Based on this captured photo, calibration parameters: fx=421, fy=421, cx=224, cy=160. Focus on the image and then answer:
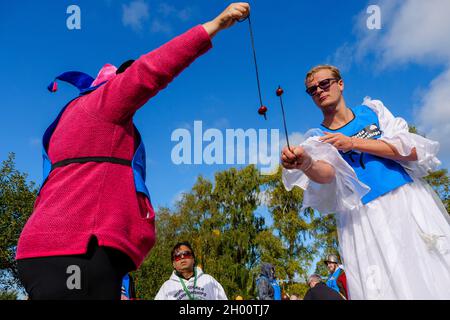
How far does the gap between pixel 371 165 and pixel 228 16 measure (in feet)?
4.87

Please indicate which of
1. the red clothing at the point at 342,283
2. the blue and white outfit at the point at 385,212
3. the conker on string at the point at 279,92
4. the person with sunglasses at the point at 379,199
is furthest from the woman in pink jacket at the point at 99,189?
the red clothing at the point at 342,283

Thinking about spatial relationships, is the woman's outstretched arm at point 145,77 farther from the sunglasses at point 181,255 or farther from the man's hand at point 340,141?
the sunglasses at point 181,255

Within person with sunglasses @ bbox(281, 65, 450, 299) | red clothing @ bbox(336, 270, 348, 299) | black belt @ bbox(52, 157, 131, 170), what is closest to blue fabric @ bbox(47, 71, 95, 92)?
black belt @ bbox(52, 157, 131, 170)

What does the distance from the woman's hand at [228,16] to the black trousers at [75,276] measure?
1.29 meters

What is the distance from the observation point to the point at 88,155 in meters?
2.17

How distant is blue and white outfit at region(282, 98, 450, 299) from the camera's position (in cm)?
262

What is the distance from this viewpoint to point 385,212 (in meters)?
2.84

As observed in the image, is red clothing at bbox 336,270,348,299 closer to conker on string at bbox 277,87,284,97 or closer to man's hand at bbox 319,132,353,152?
man's hand at bbox 319,132,353,152

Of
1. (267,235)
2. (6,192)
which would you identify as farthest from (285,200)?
(6,192)

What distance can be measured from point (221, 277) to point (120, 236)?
99.1ft

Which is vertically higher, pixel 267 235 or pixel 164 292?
pixel 267 235

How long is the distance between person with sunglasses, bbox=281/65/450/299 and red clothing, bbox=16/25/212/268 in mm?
1049
